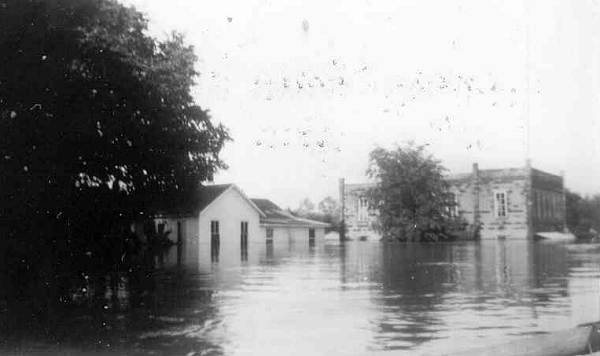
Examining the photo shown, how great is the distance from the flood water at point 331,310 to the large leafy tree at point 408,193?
112 cm

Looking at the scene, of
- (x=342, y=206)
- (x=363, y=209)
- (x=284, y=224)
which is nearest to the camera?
(x=342, y=206)

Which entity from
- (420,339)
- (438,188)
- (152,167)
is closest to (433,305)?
(420,339)

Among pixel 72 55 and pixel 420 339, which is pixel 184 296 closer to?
pixel 72 55

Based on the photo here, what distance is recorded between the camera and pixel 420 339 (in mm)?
6492

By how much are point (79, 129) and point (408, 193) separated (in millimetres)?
6758

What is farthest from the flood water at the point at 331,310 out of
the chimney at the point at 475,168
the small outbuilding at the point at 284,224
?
the chimney at the point at 475,168

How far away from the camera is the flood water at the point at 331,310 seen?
6.32 m

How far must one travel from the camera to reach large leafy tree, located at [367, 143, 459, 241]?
32.8 feet

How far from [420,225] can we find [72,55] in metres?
7.88

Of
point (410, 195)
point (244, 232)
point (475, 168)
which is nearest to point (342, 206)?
point (410, 195)

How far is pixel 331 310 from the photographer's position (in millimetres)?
8617

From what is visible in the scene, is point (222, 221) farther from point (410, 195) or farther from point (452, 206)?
point (452, 206)

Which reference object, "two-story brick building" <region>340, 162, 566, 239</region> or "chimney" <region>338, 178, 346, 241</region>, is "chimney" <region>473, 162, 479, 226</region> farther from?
"chimney" <region>338, 178, 346, 241</region>

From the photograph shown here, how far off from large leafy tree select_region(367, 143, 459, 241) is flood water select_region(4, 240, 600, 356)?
1120 mm
